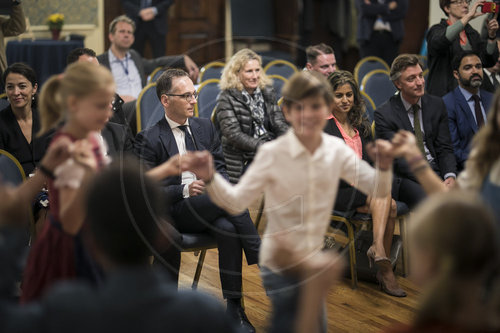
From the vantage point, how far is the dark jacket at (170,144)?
84.1 inches

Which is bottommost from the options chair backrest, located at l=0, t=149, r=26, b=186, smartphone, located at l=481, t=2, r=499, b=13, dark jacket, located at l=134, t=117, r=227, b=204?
chair backrest, located at l=0, t=149, r=26, b=186

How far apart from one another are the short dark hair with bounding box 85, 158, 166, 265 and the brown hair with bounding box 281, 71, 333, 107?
39cm

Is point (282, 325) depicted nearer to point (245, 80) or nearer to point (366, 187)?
point (366, 187)

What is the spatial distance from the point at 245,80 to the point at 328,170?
1394mm

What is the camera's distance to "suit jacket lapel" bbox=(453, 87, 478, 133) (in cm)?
354

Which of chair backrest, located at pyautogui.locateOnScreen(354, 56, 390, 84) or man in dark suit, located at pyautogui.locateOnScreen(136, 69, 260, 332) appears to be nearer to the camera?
man in dark suit, located at pyautogui.locateOnScreen(136, 69, 260, 332)

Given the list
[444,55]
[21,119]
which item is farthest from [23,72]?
[444,55]

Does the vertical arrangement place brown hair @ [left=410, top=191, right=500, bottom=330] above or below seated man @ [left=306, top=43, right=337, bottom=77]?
below

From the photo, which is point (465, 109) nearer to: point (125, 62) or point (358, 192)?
point (358, 192)

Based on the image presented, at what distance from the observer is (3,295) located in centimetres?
136

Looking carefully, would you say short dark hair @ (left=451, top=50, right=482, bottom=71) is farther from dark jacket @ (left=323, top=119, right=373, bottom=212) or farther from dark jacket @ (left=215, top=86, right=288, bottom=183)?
dark jacket @ (left=323, top=119, right=373, bottom=212)

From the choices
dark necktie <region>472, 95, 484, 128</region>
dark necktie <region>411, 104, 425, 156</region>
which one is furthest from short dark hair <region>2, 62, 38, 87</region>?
dark necktie <region>472, 95, 484, 128</region>

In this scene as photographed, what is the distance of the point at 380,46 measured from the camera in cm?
595

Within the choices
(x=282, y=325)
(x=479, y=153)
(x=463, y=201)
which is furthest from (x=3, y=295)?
(x=479, y=153)
